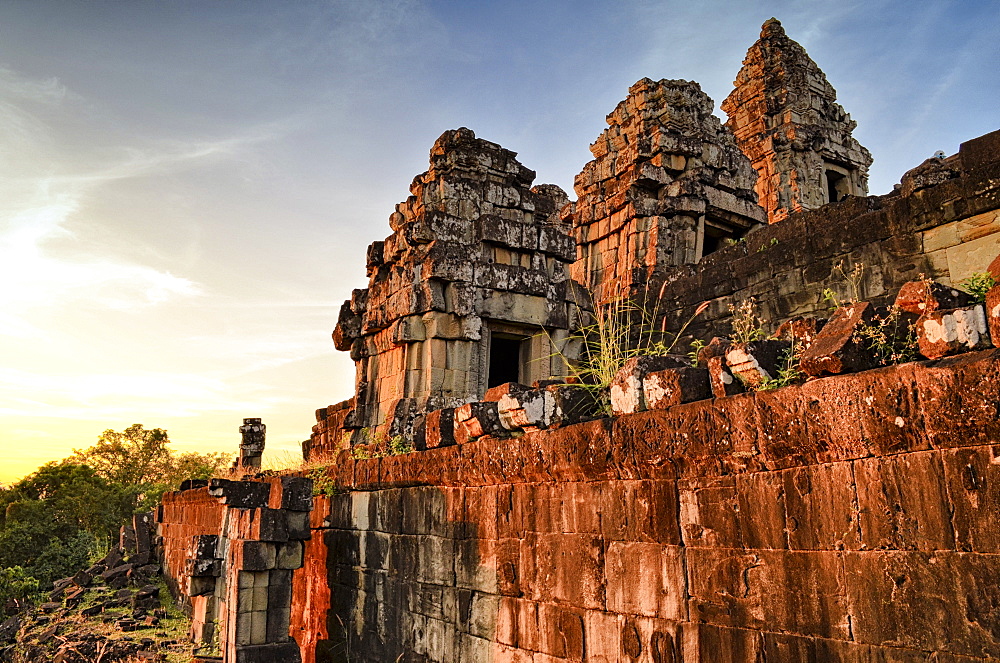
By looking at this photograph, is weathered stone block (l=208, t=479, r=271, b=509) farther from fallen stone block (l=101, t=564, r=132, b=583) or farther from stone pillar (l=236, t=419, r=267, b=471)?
stone pillar (l=236, t=419, r=267, b=471)

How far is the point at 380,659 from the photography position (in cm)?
640

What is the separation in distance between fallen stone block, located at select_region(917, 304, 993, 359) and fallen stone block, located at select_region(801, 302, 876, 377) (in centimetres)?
24

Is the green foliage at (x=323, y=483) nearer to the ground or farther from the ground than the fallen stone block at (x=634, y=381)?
nearer to the ground

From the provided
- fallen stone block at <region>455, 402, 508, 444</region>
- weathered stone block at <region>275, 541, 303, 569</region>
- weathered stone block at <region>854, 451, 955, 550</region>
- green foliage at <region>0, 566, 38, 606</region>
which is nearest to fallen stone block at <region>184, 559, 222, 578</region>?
weathered stone block at <region>275, 541, 303, 569</region>

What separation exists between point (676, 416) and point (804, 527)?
837 mm

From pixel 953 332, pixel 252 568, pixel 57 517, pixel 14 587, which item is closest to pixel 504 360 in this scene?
pixel 252 568

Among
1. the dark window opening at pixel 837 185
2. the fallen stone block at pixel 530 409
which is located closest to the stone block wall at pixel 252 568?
the fallen stone block at pixel 530 409

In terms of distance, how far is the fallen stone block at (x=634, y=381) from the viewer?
160 inches

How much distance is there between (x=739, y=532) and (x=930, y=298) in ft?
4.41

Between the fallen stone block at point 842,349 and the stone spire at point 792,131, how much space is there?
18562 millimetres

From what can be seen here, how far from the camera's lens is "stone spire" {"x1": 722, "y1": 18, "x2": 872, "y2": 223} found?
21.0m

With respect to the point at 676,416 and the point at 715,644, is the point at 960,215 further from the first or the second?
the point at 715,644

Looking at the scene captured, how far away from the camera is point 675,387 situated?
3814 mm

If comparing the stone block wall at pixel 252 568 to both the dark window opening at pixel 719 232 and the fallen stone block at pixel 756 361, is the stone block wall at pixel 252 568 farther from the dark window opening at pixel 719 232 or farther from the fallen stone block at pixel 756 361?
the dark window opening at pixel 719 232
